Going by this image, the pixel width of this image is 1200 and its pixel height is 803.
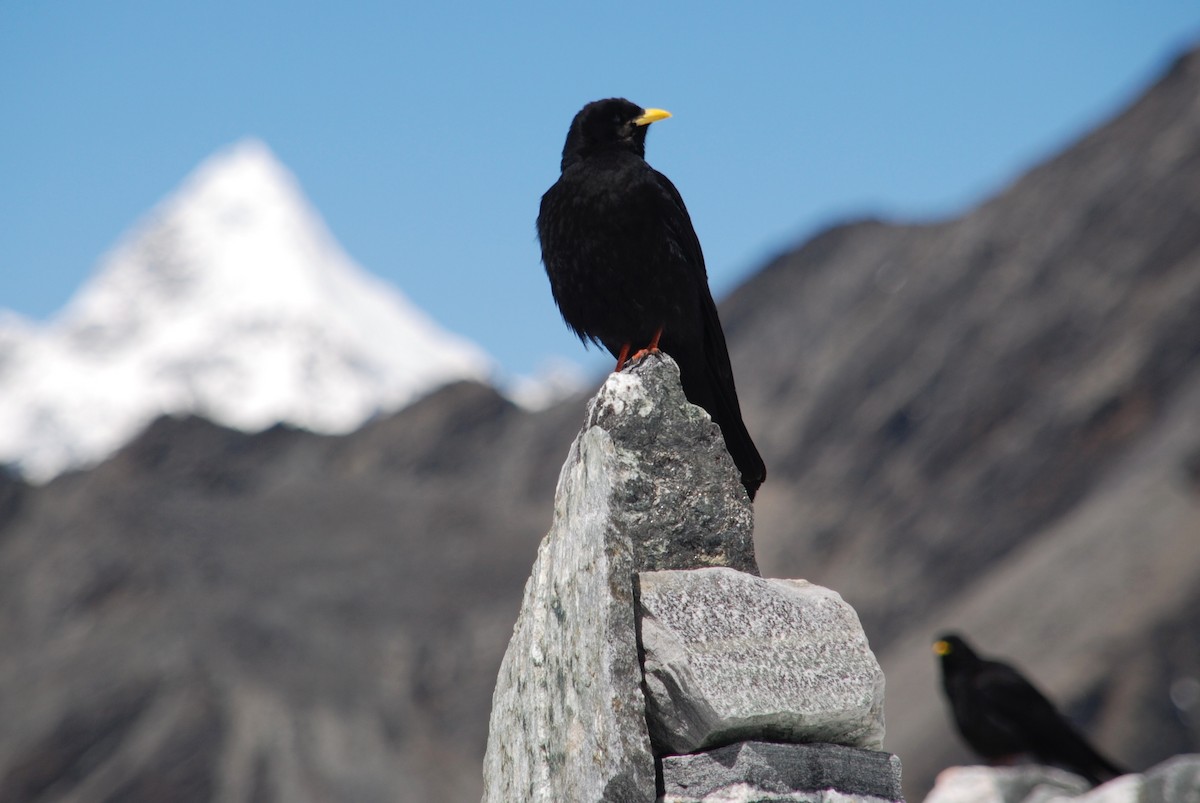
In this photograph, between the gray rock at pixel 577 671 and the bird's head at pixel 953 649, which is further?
the bird's head at pixel 953 649

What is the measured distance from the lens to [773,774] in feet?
15.6

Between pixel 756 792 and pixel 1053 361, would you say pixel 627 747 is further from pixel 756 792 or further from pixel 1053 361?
pixel 1053 361

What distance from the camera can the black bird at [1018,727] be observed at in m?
11.4

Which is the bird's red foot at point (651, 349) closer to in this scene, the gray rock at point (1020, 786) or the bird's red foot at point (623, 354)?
the bird's red foot at point (623, 354)

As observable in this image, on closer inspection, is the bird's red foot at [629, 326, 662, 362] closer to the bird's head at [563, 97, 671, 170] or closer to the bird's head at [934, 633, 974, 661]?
the bird's head at [563, 97, 671, 170]

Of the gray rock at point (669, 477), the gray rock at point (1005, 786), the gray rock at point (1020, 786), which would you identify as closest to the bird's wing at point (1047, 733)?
the gray rock at point (1020, 786)

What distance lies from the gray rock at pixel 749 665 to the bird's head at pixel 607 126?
3.02 metres

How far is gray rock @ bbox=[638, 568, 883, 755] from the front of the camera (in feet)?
15.6

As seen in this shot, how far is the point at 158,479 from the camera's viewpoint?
66812mm

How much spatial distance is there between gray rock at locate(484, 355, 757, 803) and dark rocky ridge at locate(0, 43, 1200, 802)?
1505 inches

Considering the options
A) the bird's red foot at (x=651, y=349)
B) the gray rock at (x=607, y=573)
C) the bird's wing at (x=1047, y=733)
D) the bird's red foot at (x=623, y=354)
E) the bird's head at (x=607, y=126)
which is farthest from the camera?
the bird's wing at (x=1047, y=733)

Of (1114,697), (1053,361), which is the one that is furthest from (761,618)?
(1053,361)

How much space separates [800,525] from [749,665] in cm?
6172

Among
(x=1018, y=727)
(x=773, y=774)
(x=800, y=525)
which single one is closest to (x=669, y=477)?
(x=773, y=774)
